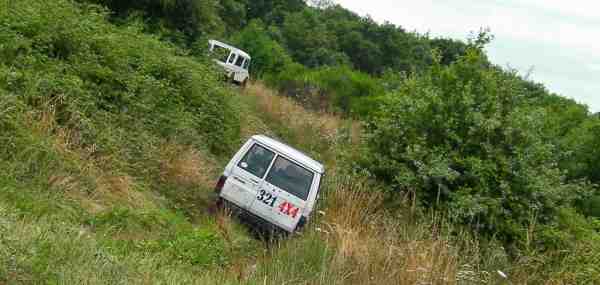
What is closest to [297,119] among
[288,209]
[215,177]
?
[215,177]

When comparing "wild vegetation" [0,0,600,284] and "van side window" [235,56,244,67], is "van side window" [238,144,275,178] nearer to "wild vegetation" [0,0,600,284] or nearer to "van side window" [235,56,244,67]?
"wild vegetation" [0,0,600,284]

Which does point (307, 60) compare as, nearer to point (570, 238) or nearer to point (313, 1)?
point (313, 1)

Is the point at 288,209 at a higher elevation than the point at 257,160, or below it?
below

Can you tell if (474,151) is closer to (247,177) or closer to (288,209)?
(288,209)

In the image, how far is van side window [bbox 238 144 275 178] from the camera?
10.4 meters

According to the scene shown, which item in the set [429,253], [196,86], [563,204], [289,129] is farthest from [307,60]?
[429,253]

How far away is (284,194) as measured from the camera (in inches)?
402

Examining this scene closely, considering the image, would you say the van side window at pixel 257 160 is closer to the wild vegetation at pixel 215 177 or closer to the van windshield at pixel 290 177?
the van windshield at pixel 290 177

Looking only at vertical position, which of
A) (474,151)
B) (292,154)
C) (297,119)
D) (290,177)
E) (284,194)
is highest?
(474,151)

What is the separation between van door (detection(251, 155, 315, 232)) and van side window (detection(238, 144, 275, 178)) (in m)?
0.11

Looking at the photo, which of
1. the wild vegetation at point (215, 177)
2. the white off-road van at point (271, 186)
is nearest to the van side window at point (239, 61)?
the wild vegetation at point (215, 177)

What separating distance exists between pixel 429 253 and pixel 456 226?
3276mm

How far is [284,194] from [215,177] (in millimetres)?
2609

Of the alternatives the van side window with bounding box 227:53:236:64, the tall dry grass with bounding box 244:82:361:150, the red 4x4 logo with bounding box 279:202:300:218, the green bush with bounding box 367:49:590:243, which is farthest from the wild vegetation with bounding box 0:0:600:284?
the van side window with bounding box 227:53:236:64
